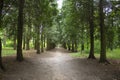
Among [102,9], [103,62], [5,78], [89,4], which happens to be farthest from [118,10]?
[5,78]

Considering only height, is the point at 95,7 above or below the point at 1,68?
above

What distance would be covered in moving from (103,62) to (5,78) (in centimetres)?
974

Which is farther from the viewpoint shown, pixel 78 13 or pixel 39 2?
pixel 78 13

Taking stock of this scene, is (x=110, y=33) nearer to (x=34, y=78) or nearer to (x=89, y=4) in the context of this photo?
(x=89, y=4)

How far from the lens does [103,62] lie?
57.3ft

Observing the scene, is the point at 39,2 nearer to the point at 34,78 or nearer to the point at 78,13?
the point at 78,13

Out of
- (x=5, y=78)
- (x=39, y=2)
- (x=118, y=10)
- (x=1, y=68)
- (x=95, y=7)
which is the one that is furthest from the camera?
(x=95, y=7)

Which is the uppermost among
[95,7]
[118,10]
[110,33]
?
[95,7]

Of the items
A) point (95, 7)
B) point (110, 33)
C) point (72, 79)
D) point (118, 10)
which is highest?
point (95, 7)

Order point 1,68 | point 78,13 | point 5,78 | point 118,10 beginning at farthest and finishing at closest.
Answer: point 78,13, point 118,10, point 1,68, point 5,78

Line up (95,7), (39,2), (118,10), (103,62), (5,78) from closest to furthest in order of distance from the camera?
(5,78), (118,10), (103,62), (39,2), (95,7)

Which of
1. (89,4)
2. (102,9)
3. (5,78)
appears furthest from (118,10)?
(5,78)

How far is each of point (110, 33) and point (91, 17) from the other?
2730mm

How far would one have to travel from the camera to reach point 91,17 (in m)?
20.8
